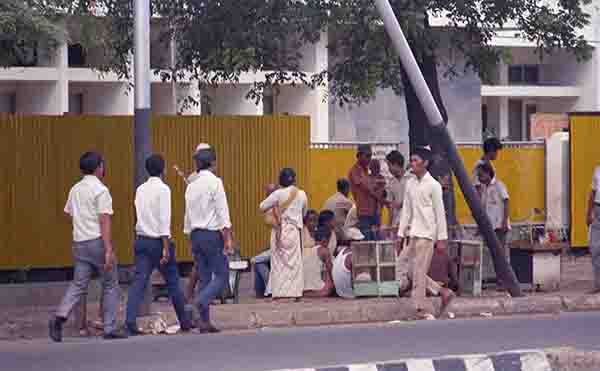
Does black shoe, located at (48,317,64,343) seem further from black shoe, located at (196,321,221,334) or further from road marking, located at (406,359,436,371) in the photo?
road marking, located at (406,359,436,371)

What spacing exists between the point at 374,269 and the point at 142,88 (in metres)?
3.89

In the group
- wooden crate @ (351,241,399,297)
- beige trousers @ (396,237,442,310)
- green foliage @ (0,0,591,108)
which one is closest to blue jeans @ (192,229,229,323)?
beige trousers @ (396,237,442,310)

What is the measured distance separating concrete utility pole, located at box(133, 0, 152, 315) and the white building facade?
17317 mm

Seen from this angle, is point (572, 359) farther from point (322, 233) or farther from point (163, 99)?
point (163, 99)

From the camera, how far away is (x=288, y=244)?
1538 cm

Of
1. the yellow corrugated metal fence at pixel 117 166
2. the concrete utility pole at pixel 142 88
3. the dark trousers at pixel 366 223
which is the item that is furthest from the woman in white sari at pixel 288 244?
the yellow corrugated metal fence at pixel 117 166

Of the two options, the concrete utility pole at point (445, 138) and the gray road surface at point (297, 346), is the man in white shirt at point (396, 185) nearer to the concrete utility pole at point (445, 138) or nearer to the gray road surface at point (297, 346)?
the concrete utility pole at point (445, 138)

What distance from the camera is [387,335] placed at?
41.7ft

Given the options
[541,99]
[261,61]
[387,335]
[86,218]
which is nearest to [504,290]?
[387,335]

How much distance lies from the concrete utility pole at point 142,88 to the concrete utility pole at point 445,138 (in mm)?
2650

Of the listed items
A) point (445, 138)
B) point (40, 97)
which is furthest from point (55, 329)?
point (40, 97)

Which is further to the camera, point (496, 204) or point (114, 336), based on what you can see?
point (496, 204)

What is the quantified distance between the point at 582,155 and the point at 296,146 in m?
5.69

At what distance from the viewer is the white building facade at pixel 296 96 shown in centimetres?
3284
